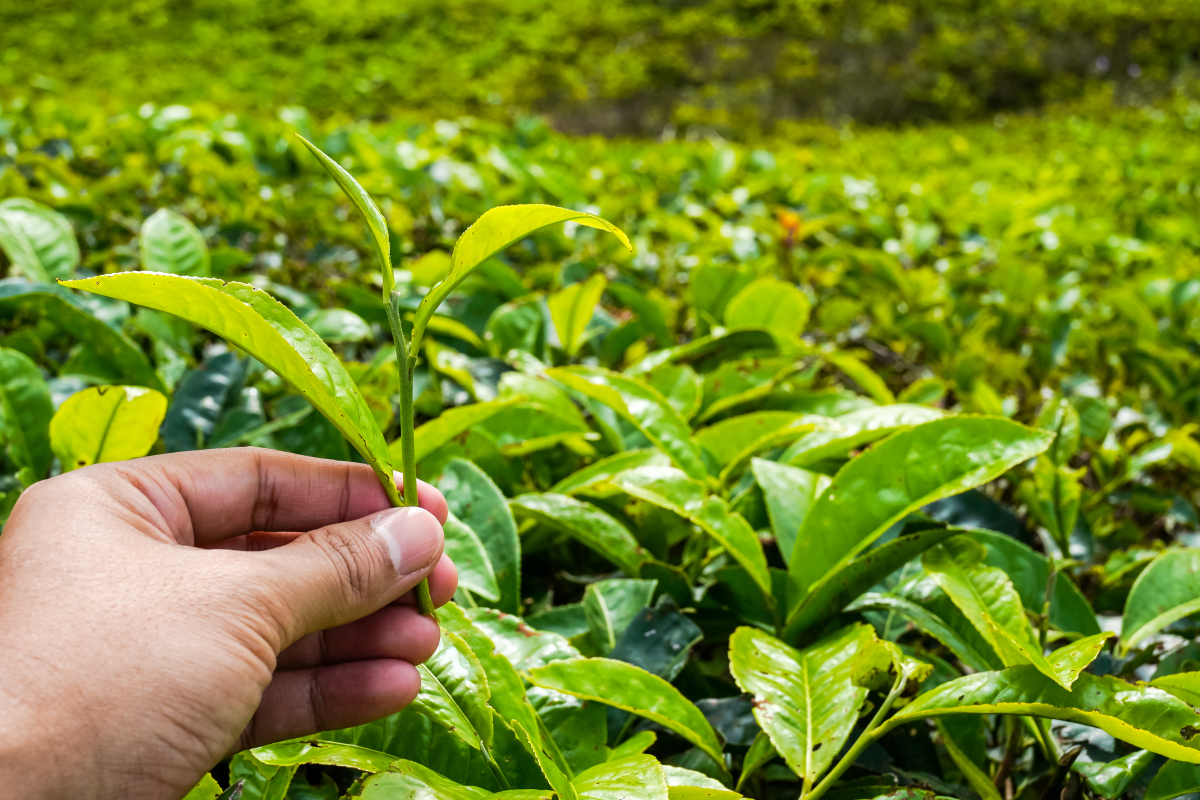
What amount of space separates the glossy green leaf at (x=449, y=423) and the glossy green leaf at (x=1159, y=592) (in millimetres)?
971

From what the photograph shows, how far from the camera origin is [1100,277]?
9.98ft

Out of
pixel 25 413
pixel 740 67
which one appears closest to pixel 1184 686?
pixel 25 413

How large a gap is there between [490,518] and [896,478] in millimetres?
576

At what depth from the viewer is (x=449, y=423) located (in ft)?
4.26

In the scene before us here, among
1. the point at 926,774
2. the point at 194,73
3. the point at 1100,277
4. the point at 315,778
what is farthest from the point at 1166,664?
the point at 194,73

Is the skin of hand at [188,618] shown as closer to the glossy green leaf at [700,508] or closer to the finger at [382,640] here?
the finger at [382,640]

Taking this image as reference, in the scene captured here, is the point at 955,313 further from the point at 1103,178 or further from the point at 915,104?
the point at 915,104

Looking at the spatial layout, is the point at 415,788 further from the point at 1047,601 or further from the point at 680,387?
the point at 680,387

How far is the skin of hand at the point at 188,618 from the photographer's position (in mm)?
683

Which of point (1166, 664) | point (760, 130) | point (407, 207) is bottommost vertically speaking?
point (760, 130)

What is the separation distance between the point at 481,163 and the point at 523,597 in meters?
2.11

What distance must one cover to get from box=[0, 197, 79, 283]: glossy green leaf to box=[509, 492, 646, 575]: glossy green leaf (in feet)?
3.83

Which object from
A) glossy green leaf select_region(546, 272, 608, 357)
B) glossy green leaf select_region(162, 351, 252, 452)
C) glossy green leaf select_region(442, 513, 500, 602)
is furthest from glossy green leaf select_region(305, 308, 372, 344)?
glossy green leaf select_region(442, 513, 500, 602)

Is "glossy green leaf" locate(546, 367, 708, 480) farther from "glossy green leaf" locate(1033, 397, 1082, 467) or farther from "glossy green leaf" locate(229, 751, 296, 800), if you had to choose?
"glossy green leaf" locate(229, 751, 296, 800)
